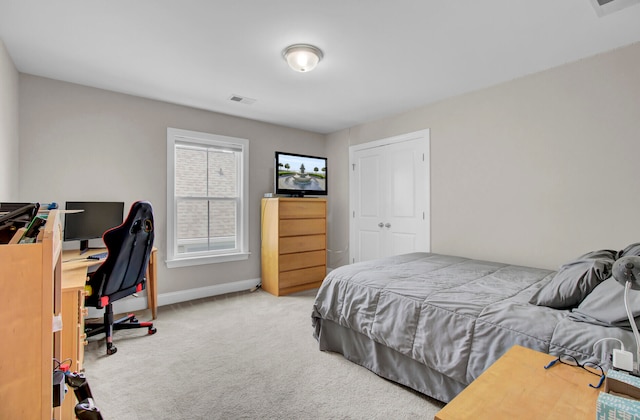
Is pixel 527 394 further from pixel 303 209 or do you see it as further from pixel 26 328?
pixel 303 209

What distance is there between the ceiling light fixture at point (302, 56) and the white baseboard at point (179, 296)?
9.34ft

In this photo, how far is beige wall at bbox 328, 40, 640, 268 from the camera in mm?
2391

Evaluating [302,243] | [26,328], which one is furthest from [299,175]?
[26,328]

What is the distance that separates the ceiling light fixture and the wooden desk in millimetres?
2055

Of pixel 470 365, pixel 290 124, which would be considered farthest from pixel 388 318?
pixel 290 124

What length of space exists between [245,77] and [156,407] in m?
2.66

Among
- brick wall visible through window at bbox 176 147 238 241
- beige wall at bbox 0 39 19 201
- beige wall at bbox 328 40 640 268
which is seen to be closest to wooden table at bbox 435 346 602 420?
beige wall at bbox 328 40 640 268

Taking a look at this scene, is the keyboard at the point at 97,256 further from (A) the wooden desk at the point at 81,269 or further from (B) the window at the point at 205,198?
(B) the window at the point at 205,198

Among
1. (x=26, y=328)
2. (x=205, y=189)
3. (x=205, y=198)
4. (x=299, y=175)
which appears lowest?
(x=26, y=328)

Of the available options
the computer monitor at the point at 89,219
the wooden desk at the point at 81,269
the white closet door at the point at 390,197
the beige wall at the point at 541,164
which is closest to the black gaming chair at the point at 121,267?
the wooden desk at the point at 81,269

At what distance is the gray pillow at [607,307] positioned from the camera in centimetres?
131

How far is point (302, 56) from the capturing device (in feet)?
7.74

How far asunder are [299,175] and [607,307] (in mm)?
3658

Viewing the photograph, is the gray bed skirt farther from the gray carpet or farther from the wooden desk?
the wooden desk
